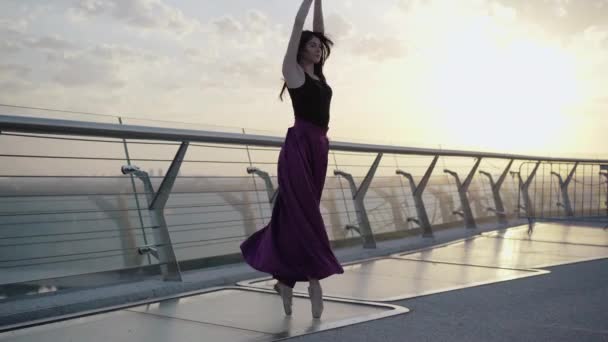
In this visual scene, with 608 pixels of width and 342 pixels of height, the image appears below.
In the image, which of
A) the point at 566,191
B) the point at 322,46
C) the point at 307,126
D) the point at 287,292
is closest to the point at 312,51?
the point at 322,46

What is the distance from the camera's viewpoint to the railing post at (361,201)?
A: 7.14 m

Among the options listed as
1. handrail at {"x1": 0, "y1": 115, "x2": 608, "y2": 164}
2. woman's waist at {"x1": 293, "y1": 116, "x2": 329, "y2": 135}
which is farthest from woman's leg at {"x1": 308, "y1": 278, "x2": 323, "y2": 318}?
handrail at {"x1": 0, "y1": 115, "x2": 608, "y2": 164}

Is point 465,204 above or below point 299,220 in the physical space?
below

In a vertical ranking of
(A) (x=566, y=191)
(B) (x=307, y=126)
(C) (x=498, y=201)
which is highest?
(B) (x=307, y=126)

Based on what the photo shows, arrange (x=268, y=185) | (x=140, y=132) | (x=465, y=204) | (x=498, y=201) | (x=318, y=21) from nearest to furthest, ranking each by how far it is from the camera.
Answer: (x=318, y=21)
(x=140, y=132)
(x=268, y=185)
(x=465, y=204)
(x=498, y=201)

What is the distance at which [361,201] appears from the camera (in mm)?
7270

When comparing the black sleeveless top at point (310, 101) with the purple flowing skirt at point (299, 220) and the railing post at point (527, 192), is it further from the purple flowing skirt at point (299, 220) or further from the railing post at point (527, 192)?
the railing post at point (527, 192)

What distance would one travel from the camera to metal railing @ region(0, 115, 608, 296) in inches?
163

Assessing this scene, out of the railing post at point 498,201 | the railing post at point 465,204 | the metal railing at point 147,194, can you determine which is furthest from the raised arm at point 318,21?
the railing post at point 498,201

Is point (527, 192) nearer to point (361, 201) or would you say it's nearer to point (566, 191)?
point (566, 191)

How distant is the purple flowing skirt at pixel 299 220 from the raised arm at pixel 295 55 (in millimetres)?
219

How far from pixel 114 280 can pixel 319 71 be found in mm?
1832

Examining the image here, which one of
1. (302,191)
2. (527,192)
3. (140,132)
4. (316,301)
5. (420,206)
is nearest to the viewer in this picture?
(316,301)

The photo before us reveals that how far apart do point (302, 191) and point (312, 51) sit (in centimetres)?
76
